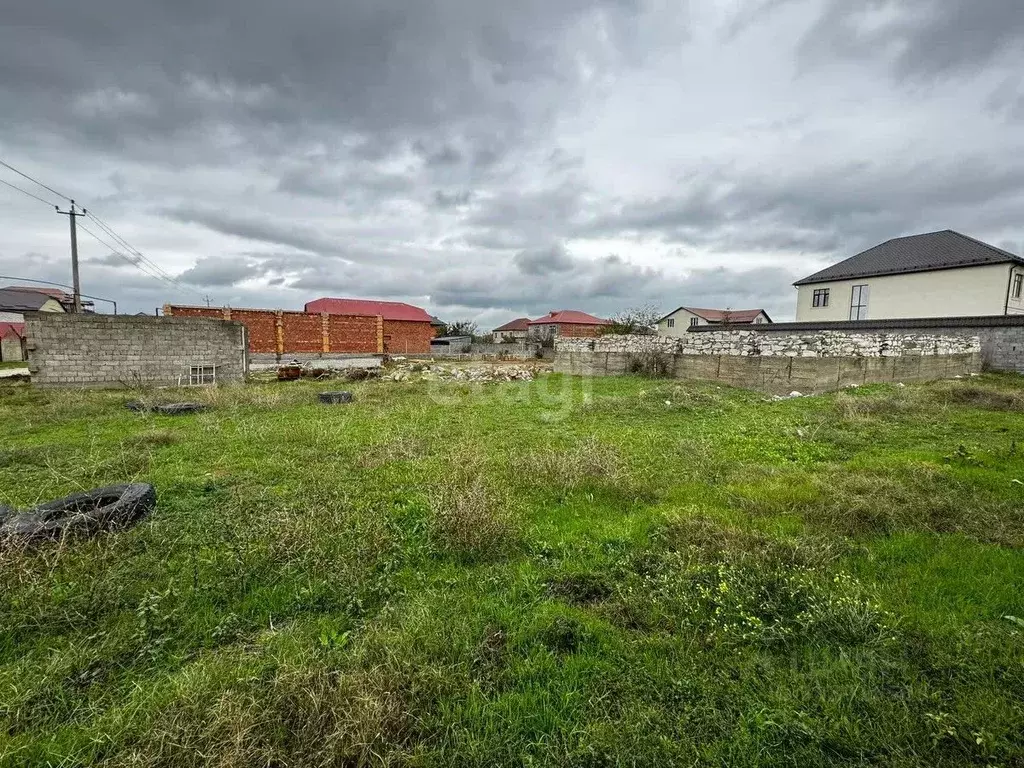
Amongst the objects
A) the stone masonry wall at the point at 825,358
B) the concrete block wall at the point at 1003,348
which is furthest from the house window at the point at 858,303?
the stone masonry wall at the point at 825,358

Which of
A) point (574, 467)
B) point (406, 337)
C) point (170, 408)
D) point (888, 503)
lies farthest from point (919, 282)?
point (406, 337)

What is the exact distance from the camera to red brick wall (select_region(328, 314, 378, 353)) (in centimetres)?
2784

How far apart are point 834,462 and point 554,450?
3.68 metres

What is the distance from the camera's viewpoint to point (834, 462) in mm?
5758

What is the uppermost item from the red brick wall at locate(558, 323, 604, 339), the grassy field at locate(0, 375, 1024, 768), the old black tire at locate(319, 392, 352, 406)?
the red brick wall at locate(558, 323, 604, 339)

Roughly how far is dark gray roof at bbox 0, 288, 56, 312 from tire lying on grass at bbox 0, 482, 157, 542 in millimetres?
47671

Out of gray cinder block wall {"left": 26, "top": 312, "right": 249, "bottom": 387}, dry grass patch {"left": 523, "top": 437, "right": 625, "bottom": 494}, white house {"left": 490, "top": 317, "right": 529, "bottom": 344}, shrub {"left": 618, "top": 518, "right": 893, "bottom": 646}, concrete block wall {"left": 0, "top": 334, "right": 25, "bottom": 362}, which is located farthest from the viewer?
white house {"left": 490, "top": 317, "right": 529, "bottom": 344}

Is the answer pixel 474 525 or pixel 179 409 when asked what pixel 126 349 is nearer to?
pixel 179 409

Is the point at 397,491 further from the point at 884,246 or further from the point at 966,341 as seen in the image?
the point at 884,246

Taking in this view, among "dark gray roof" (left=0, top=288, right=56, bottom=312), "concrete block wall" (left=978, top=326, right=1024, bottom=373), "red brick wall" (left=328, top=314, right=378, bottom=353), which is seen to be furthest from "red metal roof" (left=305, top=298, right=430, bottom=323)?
"concrete block wall" (left=978, top=326, right=1024, bottom=373)

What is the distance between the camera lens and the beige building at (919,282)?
1880 cm

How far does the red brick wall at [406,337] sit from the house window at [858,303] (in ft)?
94.1

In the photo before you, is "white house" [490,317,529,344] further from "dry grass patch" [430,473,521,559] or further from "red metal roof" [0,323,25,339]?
"dry grass patch" [430,473,521,559]

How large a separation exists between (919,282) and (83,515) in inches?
1161
